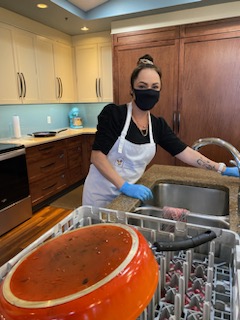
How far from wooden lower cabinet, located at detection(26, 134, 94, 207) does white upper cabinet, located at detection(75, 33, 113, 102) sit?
29.6 inches

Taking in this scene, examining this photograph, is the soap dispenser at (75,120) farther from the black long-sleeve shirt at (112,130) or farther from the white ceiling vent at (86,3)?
the black long-sleeve shirt at (112,130)

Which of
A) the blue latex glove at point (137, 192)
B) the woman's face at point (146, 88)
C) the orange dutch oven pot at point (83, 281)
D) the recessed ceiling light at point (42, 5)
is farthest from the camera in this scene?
the recessed ceiling light at point (42, 5)

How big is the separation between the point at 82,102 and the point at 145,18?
5.63ft

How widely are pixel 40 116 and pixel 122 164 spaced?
291 centimetres

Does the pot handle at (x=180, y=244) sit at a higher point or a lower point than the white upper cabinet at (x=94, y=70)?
lower

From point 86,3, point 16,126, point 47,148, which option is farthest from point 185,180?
point 86,3

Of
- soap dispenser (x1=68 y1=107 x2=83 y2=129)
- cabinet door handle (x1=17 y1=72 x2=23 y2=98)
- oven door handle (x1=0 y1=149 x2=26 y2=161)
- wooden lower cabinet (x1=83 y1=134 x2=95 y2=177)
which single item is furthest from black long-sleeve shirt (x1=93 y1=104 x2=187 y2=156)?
soap dispenser (x1=68 y1=107 x2=83 y2=129)

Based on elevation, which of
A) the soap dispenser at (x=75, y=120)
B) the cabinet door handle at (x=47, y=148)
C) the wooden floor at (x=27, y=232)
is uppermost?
the soap dispenser at (x=75, y=120)

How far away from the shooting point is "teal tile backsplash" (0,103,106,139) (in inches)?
124

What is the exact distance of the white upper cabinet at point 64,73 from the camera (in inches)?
142

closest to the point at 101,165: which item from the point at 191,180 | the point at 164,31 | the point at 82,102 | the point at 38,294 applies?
the point at 191,180

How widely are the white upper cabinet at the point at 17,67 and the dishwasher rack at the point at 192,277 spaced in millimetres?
2684

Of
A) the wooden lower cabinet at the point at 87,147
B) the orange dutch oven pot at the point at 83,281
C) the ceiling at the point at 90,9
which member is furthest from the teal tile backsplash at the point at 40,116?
the orange dutch oven pot at the point at 83,281

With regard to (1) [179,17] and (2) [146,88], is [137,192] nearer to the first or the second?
(2) [146,88]
